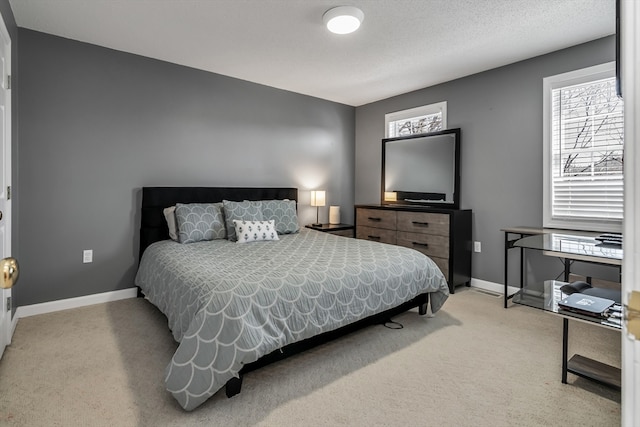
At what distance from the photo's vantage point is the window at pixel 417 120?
4.31 metres

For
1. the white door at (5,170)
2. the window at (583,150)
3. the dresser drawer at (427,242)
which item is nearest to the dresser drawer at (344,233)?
the dresser drawer at (427,242)

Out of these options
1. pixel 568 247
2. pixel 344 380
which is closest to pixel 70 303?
pixel 344 380

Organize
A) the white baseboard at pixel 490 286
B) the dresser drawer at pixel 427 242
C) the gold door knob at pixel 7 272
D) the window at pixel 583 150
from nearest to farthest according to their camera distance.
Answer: the gold door knob at pixel 7 272
the window at pixel 583 150
the white baseboard at pixel 490 286
the dresser drawer at pixel 427 242

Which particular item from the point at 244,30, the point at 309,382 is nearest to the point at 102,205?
the point at 244,30

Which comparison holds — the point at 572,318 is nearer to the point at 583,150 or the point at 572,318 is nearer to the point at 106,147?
the point at 583,150

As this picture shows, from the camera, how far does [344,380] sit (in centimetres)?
205

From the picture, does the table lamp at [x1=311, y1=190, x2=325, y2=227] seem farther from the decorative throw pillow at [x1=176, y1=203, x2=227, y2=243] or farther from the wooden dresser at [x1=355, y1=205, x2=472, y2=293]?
the decorative throw pillow at [x1=176, y1=203, x2=227, y2=243]

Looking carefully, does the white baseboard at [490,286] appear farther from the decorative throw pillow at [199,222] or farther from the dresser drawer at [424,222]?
the decorative throw pillow at [199,222]

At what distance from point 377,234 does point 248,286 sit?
9.31ft

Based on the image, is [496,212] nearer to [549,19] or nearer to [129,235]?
[549,19]

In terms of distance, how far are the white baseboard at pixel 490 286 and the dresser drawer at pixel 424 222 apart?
0.72 meters

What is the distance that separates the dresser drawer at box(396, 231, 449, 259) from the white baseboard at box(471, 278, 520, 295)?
0.55 metres

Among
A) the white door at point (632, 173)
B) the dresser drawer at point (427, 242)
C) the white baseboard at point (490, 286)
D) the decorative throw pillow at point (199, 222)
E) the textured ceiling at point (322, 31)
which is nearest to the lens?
the white door at point (632, 173)

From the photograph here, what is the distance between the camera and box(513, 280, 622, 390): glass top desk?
1.73 metres
